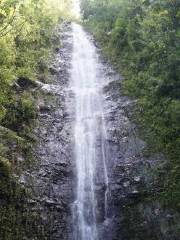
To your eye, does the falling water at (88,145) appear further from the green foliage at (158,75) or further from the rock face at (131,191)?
the green foliage at (158,75)

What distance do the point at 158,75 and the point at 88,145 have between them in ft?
13.0

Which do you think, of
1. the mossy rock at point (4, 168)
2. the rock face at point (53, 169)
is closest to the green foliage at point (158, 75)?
the rock face at point (53, 169)

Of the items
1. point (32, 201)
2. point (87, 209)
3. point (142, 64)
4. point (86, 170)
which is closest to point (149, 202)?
point (87, 209)

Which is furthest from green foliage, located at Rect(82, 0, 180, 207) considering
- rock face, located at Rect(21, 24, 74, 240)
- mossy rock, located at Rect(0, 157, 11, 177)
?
mossy rock, located at Rect(0, 157, 11, 177)

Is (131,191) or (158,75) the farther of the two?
(158,75)

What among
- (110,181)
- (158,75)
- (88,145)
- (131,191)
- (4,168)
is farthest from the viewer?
(158,75)

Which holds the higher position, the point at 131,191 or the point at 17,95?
the point at 17,95

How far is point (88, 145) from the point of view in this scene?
1253 cm

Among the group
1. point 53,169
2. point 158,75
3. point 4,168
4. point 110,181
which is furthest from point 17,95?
point 158,75

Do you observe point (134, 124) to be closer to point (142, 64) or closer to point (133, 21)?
point (142, 64)

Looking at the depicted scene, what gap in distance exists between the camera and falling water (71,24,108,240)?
9.91 metres

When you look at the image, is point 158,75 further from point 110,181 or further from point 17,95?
point 17,95

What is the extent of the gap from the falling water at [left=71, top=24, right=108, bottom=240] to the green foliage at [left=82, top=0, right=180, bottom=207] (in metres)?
1.48

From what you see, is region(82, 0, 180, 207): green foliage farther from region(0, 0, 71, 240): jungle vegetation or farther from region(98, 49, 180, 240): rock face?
region(0, 0, 71, 240): jungle vegetation
